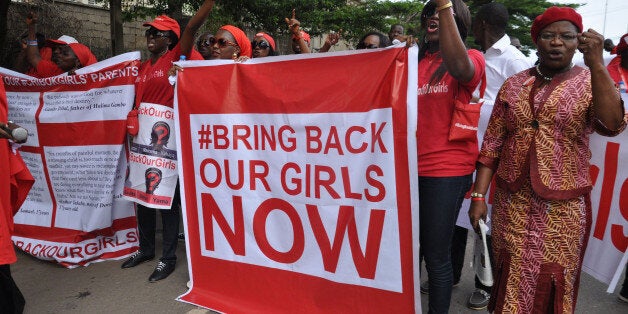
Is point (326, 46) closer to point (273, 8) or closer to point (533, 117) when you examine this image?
point (533, 117)

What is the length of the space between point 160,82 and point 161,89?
0.05 metres

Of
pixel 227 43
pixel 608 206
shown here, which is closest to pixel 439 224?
pixel 608 206

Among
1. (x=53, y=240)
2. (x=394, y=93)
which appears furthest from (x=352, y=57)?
(x=53, y=240)

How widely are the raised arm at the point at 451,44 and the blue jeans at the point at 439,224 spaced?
535 mm

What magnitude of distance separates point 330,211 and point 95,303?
5.79 feet

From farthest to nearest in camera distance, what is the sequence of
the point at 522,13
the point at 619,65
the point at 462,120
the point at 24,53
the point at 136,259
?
1. the point at 522,13
2. the point at 24,53
3. the point at 136,259
4. the point at 619,65
5. the point at 462,120

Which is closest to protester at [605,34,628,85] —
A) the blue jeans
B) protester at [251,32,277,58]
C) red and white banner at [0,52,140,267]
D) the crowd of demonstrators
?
the crowd of demonstrators

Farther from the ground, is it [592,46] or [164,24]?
[164,24]

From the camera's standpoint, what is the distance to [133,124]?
3562 millimetres

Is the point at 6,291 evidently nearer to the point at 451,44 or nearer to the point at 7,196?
the point at 7,196

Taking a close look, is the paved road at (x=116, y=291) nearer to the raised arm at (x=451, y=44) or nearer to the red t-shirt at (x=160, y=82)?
the red t-shirt at (x=160, y=82)

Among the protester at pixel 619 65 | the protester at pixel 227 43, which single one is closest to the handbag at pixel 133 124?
the protester at pixel 227 43

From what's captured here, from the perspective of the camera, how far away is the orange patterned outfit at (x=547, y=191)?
1.98 m

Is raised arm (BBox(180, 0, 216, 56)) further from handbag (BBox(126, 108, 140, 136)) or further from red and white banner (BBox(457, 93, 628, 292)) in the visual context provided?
red and white banner (BBox(457, 93, 628, 292))
